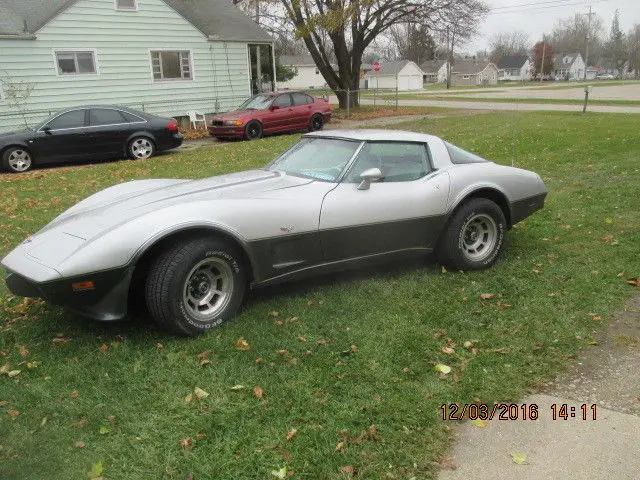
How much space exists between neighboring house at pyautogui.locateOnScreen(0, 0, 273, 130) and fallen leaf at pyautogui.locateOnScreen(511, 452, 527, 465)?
17751 millimetres

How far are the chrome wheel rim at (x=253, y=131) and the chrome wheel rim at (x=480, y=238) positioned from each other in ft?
41.4

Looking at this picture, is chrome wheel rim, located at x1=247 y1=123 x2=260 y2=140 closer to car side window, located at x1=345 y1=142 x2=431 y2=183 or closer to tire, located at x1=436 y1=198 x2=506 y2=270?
car side window, located at x1=345 y1=142 x2=431 y2=183

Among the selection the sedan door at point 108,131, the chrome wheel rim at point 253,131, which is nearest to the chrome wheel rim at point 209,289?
the sedan door at point 108,131

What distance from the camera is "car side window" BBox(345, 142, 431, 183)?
15.3 ft

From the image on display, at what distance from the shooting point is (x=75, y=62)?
1806cm

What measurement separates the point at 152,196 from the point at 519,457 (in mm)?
3141

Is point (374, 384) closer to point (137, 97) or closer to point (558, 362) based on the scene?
point (558, 362)

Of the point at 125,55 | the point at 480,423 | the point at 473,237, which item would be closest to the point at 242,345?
the point at 480,423

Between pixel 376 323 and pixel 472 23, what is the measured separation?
85.4 feet

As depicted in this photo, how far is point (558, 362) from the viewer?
3.51 m

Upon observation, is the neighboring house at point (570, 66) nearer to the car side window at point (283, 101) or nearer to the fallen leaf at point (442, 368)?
the car side window at point (283, 101)

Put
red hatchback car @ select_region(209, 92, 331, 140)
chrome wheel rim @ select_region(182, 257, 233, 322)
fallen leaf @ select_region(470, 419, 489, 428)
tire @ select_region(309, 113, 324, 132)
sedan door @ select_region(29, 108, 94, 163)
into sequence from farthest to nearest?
1. tire @ select_region(309, 113, 324, 132)
2. red hatchback car @ select_region(209, 92, 331, 140)
3. sedan door @ select_region(29, 108, 94, 163)
4. chrome wheel rim @ select_region(182, 257, 233, 322)
5. fallen leaf @ select_region(470, 419, 489, 428)

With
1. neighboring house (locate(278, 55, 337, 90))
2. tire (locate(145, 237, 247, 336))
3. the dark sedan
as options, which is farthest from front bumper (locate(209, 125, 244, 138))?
neighboring house (locate(278, 55, 337, 90))

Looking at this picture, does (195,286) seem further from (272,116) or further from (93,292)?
(272,116)
